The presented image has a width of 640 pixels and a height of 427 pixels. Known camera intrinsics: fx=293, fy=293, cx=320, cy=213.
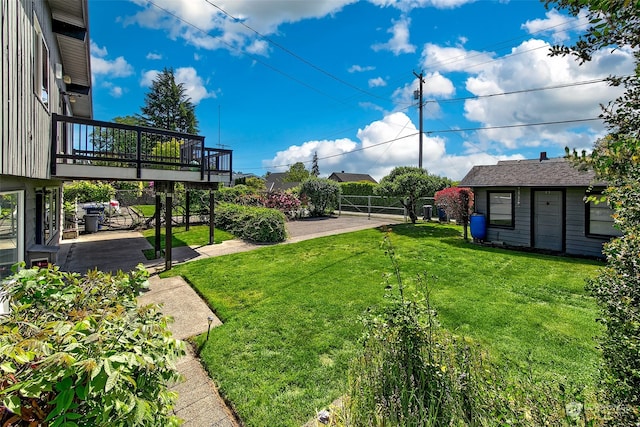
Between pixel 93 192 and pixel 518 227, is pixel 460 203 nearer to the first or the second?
pixel 518 227

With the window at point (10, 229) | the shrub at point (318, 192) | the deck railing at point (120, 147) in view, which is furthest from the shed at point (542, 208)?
the window at point (10, 229)

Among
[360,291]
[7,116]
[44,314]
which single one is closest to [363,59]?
[360,291]

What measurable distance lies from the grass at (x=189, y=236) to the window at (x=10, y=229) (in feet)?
14.2

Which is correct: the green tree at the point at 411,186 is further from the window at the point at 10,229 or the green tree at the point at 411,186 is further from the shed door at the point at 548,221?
the window at the point at 10,229

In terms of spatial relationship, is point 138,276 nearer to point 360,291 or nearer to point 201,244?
point 360,291

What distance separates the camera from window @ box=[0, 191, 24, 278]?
3586 millimetres

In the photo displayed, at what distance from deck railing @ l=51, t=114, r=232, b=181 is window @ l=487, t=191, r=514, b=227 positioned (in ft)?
31.1

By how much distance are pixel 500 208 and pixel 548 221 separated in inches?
55.9

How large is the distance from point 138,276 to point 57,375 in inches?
Answer: 41.8

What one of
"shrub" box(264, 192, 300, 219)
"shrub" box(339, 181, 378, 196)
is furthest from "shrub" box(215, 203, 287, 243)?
"shrub" box(339, 181, 378, 196)

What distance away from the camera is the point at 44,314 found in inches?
62.2

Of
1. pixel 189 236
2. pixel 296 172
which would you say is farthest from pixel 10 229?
pixel 296 172

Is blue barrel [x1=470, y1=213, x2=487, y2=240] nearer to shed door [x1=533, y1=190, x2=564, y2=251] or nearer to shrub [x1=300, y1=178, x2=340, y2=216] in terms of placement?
shed door [x1=533, y1=190, x2=564, y2=251]

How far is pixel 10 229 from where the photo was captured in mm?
3939
